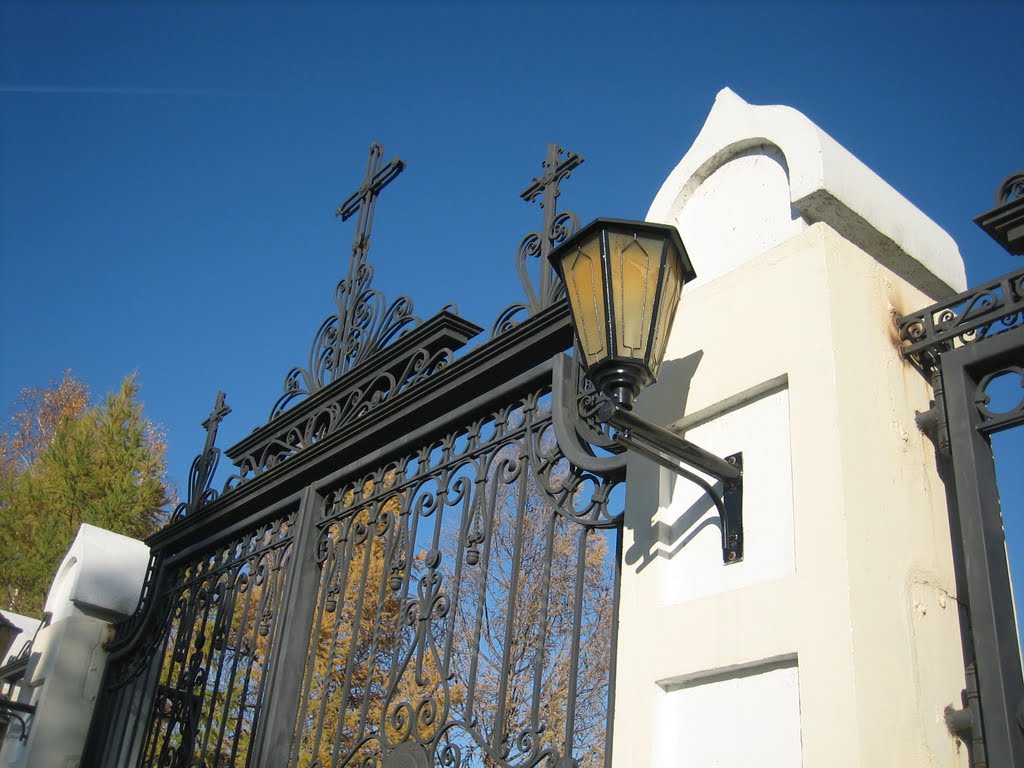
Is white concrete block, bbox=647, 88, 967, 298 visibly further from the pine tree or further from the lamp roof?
the pine tree

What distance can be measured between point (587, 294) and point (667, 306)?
21 cm

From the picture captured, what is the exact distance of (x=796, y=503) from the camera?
256 cm

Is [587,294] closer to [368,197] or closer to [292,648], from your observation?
[292,648]

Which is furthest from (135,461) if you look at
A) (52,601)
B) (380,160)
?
(380,160)

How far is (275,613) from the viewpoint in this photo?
A: 479cm

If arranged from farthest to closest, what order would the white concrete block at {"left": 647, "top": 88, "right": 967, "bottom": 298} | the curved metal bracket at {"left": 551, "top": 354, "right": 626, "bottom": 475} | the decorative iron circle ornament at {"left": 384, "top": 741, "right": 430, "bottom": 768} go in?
the decorative iron circle ornament at {"left": 384, "top": 741, "right": 430, "bottom": 768} → the curved metal bracket at {"left": 551, "top": 354, "right": 626, "bottom": 475} → the white concrete block at {"left": 647, "top": 88, "right": 967, "bottom": 298}

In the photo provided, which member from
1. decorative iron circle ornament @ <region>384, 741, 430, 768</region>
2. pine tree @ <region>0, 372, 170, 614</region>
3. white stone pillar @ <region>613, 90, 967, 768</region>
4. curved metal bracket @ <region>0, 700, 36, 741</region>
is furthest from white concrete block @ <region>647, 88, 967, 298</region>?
pine tree @ <region>0, 372, 170, 614</region>

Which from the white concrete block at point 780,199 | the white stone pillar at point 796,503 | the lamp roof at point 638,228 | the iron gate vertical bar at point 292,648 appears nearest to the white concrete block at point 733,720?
the white stone pillar at point 796,503

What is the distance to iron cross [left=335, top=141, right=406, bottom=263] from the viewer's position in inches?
221

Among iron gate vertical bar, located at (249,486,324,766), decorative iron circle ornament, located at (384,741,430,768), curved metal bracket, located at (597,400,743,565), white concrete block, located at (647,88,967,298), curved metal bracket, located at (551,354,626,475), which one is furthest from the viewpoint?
iron gate vertical bar, located at (249,486,324,766)

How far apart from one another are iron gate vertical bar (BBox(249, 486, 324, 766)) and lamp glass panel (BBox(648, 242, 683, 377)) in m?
2.38

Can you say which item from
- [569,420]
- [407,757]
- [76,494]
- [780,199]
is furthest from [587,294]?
[76,494]

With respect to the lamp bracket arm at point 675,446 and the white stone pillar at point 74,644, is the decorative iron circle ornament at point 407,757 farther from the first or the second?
the white stone pillar at point 74,644

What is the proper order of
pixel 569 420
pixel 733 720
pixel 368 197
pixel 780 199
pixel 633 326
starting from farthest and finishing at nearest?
pixel 368 197 < pixel 569 420 < pixel 780 199 < pixel 633 326 < pixel 733 720
